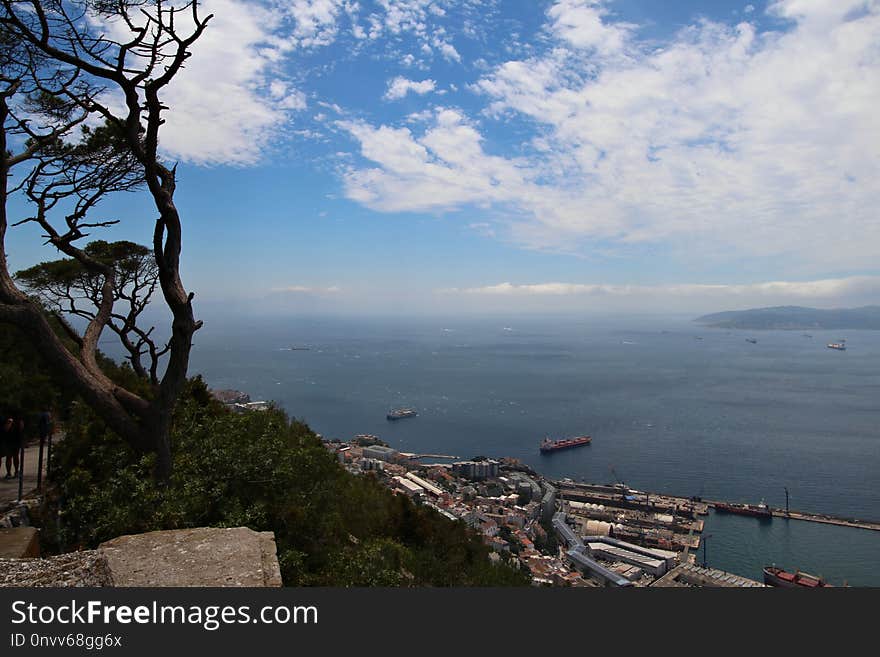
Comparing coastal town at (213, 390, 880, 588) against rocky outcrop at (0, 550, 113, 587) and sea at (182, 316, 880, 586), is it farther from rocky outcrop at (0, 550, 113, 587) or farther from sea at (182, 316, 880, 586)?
rocky outcrop at (0, 550, 113, 587)

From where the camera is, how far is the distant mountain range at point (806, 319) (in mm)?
118812

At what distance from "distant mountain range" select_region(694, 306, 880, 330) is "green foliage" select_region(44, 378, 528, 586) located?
5801 inches

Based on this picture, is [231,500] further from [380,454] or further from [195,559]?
[380,454]

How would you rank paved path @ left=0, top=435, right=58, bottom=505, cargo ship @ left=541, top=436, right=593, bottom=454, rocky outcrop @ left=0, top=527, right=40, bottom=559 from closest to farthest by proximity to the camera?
rocky outcrop @ left=0, top=527, right=40, bottom=559, paved path @ left=0, top=435, right=58, bottom=505, cargo ship @ left=541, top=436, right=593, bottom=454

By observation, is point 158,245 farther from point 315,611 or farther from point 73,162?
point 315,611

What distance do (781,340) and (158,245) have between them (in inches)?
4719

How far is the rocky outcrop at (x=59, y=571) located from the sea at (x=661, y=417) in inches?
652

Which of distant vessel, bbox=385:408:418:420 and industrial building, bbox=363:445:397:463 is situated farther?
distant vessel, bbox=385:408:418:420

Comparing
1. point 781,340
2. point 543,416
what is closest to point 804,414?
point 543,416

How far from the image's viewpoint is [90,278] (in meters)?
9.14

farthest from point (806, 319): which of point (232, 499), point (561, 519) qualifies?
point (232, 499)

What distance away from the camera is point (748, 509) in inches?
744

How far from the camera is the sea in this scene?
17.8 m

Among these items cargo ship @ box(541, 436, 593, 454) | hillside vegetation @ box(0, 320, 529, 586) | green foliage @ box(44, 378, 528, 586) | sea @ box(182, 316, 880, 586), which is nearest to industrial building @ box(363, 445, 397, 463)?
sea @ box(182, 316, 880, 586)
